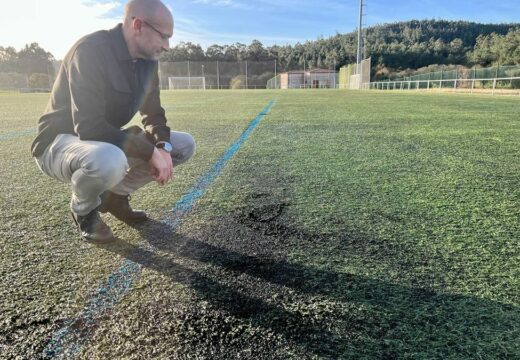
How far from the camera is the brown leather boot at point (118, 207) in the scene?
8.22 ft

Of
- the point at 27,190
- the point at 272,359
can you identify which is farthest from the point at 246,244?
the point at 27,190

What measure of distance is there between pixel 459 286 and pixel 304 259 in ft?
2.24

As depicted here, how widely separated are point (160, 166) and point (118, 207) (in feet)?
1.72

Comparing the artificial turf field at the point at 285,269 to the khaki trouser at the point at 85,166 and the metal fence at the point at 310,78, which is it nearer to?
the khaki trouser at the point at 85,166

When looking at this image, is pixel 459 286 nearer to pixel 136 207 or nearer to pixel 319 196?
pixel 319 196

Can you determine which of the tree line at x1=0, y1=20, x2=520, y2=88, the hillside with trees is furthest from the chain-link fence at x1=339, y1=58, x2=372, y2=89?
the hillside with trees

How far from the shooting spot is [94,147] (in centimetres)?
205

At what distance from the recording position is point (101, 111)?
204 centimetres

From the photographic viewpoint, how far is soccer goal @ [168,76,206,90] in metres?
61.2

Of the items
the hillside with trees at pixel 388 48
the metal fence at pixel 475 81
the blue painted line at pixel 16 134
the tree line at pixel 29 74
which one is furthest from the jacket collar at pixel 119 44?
the hillside with trees at pixel 388 48

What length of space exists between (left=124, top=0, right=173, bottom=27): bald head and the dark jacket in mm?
171

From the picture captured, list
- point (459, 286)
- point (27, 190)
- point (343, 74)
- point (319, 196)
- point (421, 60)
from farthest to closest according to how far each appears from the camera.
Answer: point (421, 60)
point (343, 74)
point (27, 190)
point (319, 196)
point (459, 286)

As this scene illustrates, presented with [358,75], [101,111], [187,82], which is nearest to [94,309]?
[101,111]

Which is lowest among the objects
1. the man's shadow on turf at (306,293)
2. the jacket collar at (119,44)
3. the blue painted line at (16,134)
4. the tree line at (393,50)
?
the man's shadow on turf at (306,293)
